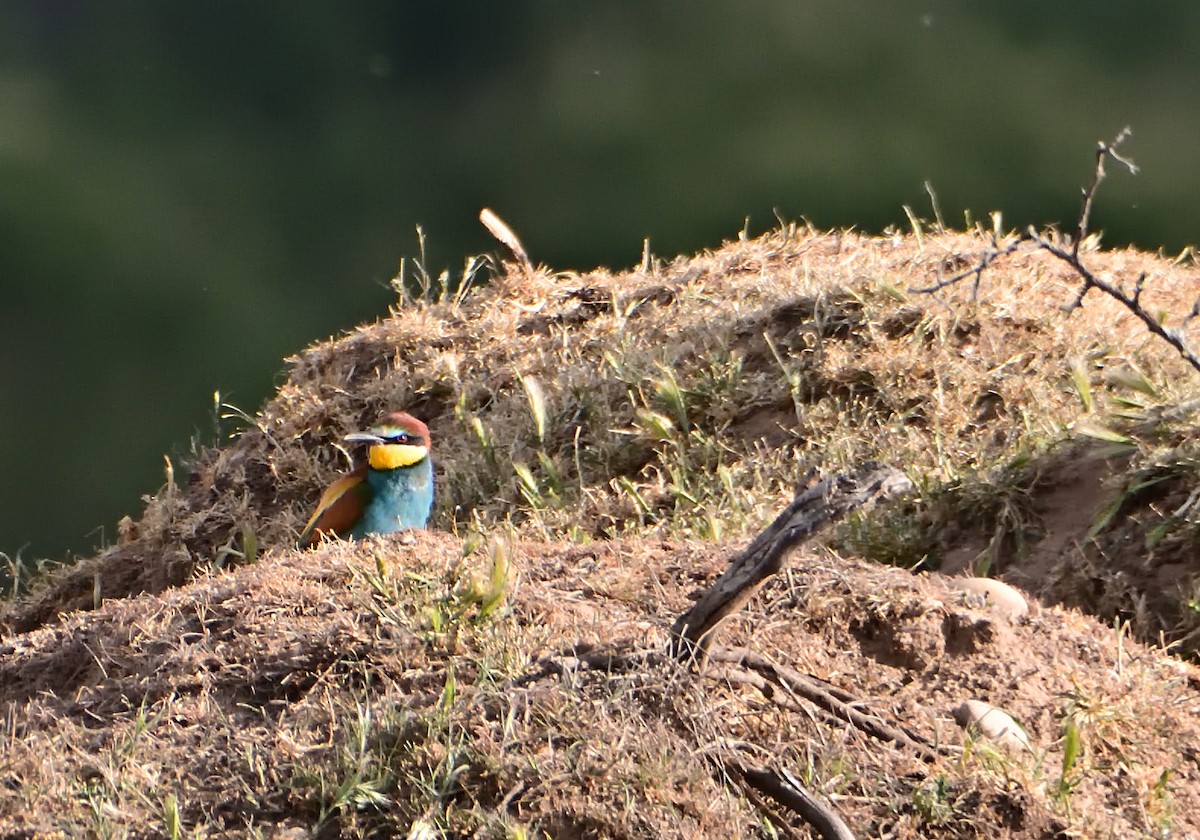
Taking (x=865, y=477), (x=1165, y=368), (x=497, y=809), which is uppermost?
(x=865, y=477)

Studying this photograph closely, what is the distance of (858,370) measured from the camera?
138 inches

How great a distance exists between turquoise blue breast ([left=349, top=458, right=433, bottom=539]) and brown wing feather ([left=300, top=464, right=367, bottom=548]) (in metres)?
0.02

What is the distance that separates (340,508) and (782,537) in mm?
2175

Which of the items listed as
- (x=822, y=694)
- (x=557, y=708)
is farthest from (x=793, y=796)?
(x=557, y=708)

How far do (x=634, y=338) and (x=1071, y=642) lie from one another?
1993 millimetres

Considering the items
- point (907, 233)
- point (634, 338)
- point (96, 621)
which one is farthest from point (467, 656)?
point (907, 233)

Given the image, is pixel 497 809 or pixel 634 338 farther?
pixel 634 338

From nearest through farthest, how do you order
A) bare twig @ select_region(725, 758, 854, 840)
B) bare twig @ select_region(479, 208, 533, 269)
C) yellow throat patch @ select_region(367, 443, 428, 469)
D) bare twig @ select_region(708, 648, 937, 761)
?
bare twig @ select_region(725, 758, 854, 840), bare twig @ select_region(708, 648, 937, 761), yellow throat patch @ select_region(367, 443, 428, 469), bare twig @ select_region(479, 208, 533, 269)

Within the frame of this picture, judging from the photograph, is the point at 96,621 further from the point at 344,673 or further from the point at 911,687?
the point at 911,687

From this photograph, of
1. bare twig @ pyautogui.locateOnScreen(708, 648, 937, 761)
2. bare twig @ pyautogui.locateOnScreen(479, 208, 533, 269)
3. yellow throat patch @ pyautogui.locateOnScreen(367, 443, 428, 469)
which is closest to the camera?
bare twig @ pyautogui.locateOnScreen(708, 648, 937, 761)

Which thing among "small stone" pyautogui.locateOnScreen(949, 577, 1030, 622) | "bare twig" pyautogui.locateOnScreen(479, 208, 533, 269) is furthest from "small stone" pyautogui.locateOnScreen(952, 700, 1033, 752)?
"bare twig" pyautogui.locateOnScreen(479, 208, 533, 269)

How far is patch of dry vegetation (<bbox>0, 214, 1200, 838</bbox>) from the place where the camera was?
1.82 meters

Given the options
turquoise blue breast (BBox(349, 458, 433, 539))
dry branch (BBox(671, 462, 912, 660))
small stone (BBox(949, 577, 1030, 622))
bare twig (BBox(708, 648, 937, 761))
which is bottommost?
turquoise blue breast (BBox(349, 458, 433, 539))

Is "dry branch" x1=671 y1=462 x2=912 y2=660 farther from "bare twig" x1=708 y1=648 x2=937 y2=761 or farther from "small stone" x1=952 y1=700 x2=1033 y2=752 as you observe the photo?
"small stone" x1=952 y1=700 x2=1033 y2=752
